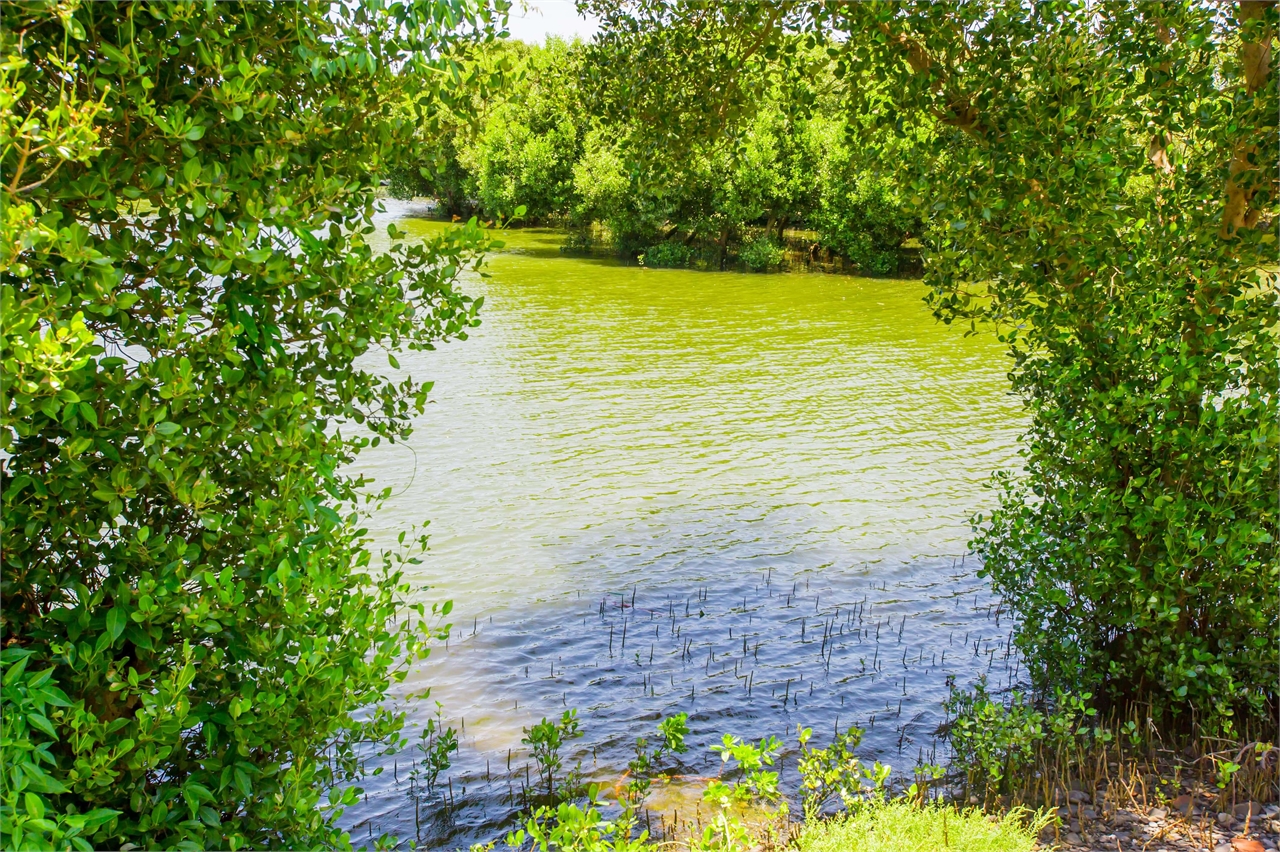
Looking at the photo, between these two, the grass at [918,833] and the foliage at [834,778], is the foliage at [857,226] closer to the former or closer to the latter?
the foliage at [834,778]

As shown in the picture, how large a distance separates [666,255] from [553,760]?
3984 centimetres

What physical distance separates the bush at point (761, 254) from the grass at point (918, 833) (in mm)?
39109

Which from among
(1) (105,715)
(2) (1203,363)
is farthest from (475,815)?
(2) (1203,363)

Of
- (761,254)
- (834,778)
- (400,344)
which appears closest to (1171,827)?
(834,778)

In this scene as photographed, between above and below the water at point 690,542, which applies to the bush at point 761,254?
above

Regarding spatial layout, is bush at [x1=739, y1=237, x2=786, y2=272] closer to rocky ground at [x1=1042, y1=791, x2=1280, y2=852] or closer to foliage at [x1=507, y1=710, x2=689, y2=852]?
foliage at [x1=507, y1=710, x2=689, y2=852]

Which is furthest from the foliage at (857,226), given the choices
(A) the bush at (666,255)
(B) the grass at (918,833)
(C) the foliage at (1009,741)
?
(B) the grass at (918,833)

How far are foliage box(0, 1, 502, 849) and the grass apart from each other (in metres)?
2.59

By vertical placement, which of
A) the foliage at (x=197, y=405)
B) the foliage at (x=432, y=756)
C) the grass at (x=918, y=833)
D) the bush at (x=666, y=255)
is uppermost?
the bush at (x=666, y=255)

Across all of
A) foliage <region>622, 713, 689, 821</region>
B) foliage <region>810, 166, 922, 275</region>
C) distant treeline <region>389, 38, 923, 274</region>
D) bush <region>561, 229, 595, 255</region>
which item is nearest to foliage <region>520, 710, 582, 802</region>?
foliage <region>622, 713, 689, 821</region>

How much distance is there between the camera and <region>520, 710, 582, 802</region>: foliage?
7.02 metres

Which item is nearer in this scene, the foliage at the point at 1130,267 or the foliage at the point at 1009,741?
the foliage at the point at 1130,267

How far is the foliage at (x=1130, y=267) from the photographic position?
6.13 m

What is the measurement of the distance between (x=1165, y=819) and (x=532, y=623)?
21.7 ft
